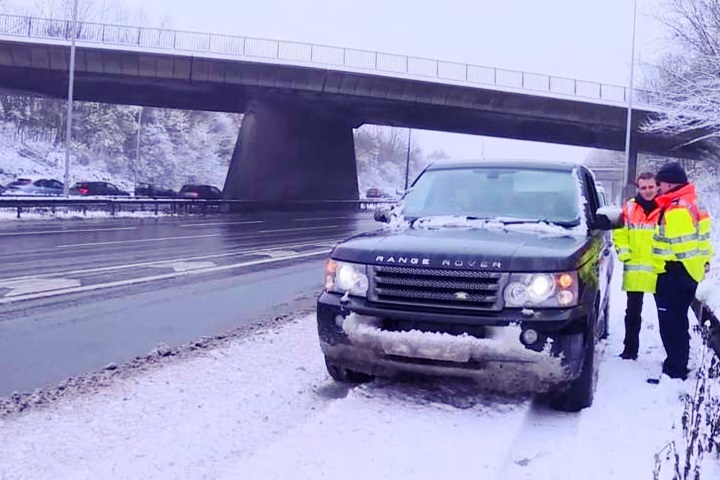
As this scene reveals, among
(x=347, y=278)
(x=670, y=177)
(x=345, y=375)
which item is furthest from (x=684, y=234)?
(x=345, y=375)

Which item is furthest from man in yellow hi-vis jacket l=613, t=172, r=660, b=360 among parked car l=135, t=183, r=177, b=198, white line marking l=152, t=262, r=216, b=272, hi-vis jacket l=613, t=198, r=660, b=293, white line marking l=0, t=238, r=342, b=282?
parked car l=135, t=183, r=177, b=198

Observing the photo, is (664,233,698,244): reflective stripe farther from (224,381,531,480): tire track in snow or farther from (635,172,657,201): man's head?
(224,381,531,480): tire track in snow

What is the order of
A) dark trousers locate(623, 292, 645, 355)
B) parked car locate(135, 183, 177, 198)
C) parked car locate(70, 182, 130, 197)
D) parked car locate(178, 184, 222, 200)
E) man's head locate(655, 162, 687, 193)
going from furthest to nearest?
parked car locate(135, 183, 177, 198) < parked car locate(70, 182, 130, 197) < parked car locate(178, 184, 222, 200) < dark trousers locate(623, 292, 645, 355) < man's head locate(655, 162, 687, 193)

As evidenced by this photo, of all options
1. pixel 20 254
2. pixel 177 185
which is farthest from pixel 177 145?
pixel 20 254

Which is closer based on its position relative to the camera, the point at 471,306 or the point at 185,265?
the point at 471,306

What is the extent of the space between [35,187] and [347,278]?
138ft

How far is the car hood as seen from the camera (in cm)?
465

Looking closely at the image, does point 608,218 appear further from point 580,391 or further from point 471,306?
point 471,306

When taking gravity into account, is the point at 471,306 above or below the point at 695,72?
below

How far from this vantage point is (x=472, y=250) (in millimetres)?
4762

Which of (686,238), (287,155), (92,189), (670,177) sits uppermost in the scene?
(287,155)

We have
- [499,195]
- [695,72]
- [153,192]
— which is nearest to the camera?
[499,195]

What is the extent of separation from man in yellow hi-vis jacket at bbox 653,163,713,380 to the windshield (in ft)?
2.77

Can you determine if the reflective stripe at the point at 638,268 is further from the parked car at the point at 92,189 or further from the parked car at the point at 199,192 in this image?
the parked car at the point at 92,189
